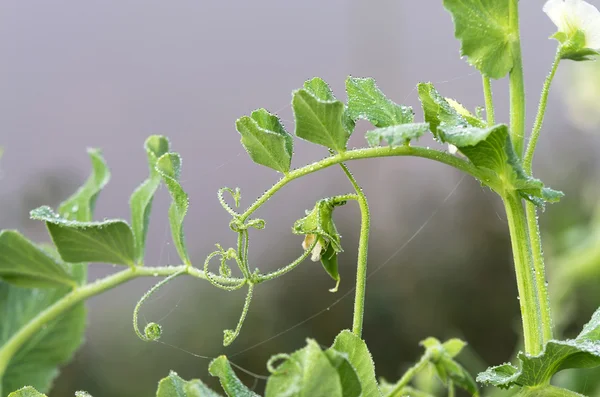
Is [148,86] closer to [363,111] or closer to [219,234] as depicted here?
[219,234]

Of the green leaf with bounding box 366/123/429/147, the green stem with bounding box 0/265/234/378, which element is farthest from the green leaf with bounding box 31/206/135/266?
the green leaf with bounding box 366/123/429/147

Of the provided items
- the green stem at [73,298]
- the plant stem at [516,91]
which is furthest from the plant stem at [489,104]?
the green stem at [73,298]

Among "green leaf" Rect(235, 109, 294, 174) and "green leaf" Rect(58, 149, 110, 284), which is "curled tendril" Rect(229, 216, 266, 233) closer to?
"green leaf" Rect(235, 109, 294, 174)

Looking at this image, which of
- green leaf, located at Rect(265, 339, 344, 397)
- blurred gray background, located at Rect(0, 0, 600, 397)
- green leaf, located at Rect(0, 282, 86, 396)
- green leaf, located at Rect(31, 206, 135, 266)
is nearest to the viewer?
green leaf, located at Rect(265, 339, 344, 397)

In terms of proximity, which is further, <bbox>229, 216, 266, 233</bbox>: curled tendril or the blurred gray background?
the blurred gray background

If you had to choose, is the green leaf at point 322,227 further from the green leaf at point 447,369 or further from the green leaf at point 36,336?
the green leaf at point 36,336
